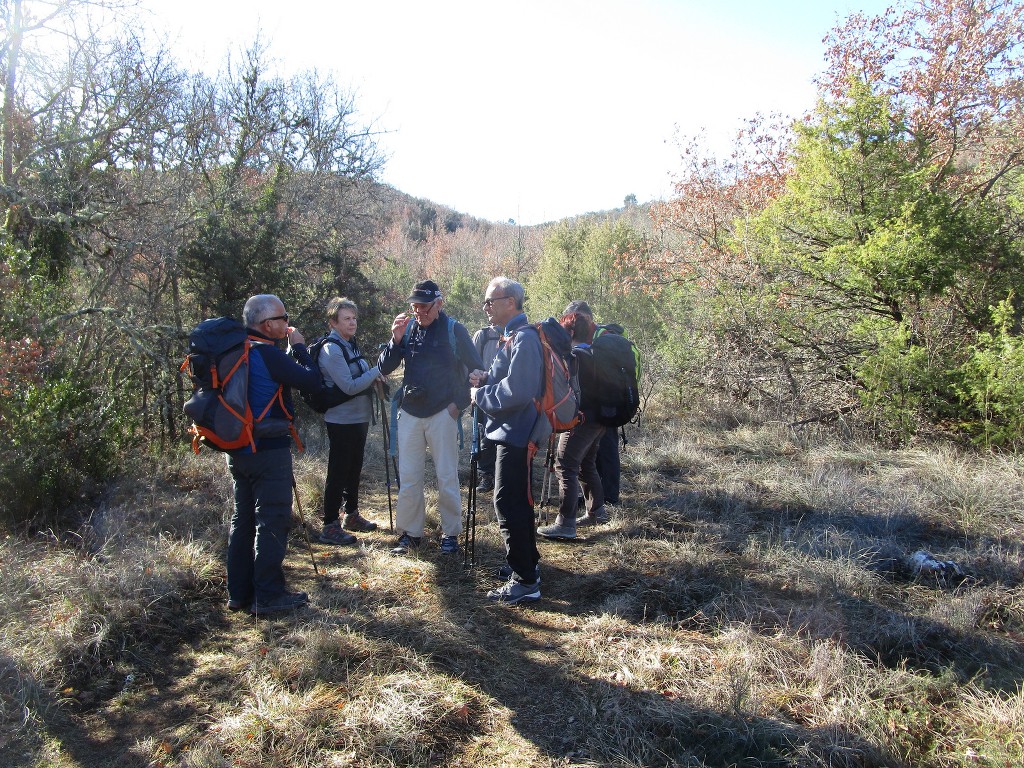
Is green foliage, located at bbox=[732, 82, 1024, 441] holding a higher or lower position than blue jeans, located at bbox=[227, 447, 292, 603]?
higher

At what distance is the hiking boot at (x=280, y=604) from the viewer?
3.70m

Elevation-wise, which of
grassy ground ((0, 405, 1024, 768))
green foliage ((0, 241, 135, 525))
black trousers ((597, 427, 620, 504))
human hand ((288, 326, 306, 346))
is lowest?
grassy ground ((0, 405, 1024, 768))

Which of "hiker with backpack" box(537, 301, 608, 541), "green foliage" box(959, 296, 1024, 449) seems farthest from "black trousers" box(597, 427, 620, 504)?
"green foliage" box(959, 296, 1024, 449)

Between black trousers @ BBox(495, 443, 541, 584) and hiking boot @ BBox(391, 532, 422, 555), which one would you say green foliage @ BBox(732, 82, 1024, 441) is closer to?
black trousers @ BBox(495, 443, 541, 584)

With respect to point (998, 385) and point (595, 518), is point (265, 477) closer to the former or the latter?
point (595, 518)

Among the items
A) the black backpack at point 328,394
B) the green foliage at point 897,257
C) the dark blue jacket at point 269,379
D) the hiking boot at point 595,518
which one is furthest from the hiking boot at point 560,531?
the green foliage at point 897,257

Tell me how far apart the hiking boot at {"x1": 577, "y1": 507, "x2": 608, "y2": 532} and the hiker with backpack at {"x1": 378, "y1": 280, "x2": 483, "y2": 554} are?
4.39 ft

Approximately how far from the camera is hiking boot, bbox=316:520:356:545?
4883 mm

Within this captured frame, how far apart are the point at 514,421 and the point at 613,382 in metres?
1.46

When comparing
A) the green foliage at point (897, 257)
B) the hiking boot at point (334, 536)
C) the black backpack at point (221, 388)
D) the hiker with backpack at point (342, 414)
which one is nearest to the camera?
the black backpack at point (221, 388)

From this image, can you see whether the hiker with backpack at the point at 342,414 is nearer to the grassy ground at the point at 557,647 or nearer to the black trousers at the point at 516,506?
the grassy ground at the point at 557,647

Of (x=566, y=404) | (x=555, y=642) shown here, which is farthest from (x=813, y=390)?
(x=555, y=642)

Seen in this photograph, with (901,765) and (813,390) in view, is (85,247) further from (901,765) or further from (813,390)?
(813,390)

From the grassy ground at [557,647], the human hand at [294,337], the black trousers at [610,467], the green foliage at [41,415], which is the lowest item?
the grassy ground at [557,647]
